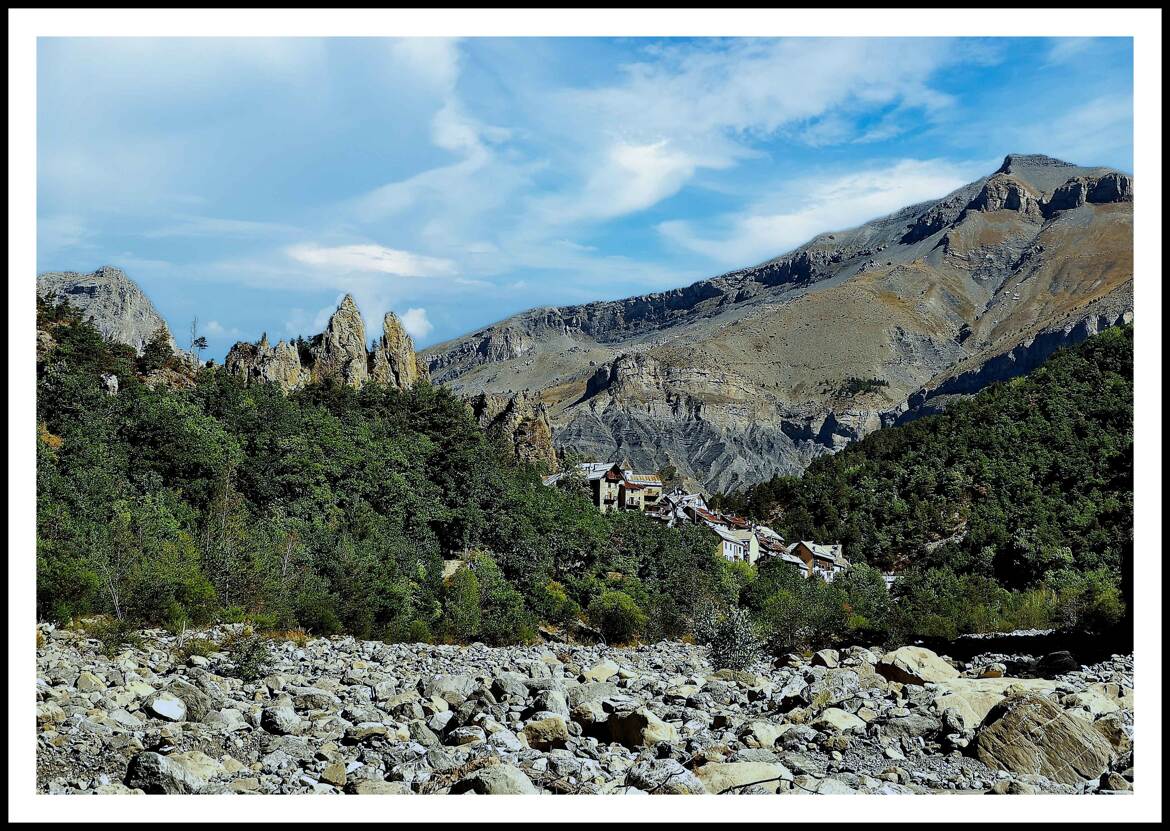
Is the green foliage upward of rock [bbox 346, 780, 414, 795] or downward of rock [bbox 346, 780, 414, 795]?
downward

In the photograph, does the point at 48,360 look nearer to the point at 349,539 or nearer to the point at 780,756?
the point at 349,539

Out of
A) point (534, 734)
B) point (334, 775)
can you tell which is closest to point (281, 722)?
point (334, 775)

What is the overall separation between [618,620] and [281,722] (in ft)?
87.4

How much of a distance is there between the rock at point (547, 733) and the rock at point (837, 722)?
12.3ft

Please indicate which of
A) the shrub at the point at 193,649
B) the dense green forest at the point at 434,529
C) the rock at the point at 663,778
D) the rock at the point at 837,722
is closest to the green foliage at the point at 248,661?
the shrub at the point at 193,649

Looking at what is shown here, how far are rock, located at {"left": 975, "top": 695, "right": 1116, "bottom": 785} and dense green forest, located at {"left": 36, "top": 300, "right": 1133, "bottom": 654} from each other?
1750 cm

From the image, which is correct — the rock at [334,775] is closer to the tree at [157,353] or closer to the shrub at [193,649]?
the shrub at [193,649]

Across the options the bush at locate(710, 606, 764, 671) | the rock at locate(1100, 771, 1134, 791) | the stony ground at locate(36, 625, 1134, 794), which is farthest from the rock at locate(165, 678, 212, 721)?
the bush at locate(710, 606, 764, 671)

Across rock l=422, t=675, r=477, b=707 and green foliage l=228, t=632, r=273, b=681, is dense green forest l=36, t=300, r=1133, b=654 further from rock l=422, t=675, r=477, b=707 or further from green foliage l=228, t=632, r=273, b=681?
rock l=422, t=675, r=477, b=707

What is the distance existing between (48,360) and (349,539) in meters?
15.3

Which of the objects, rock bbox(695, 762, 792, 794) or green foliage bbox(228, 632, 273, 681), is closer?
rock bbox(695, 762, 792, 794)

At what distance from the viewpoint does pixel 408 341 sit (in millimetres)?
72250

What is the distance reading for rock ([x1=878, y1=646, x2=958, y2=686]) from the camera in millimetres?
20087

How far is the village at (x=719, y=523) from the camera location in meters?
64.5
